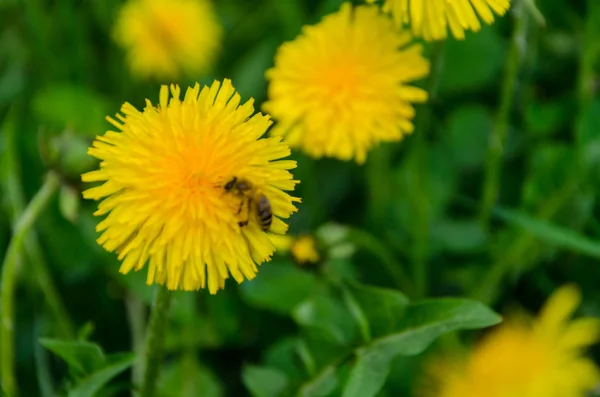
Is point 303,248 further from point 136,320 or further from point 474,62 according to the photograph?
point 474,62

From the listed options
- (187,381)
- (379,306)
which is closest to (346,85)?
(379,306)

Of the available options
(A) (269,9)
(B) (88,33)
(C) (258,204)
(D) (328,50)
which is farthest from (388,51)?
(B) (88,33)

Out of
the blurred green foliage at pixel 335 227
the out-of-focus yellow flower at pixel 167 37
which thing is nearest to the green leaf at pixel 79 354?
the blurred green foliage at pixel 335 227

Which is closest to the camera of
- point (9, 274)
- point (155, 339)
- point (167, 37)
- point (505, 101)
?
point (155, 339)

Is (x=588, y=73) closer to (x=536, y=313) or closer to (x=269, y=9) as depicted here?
(x=536, y=313)

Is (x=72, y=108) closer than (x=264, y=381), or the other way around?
(x=264, y=381)
